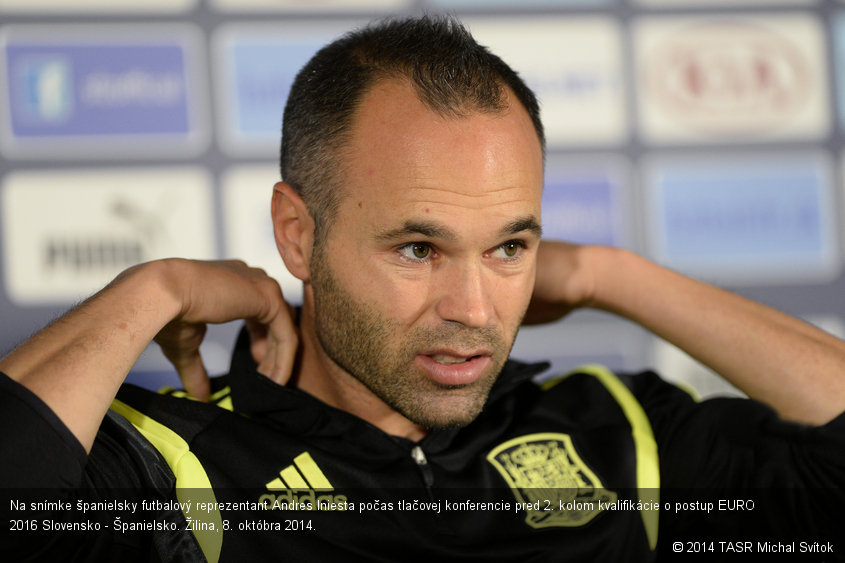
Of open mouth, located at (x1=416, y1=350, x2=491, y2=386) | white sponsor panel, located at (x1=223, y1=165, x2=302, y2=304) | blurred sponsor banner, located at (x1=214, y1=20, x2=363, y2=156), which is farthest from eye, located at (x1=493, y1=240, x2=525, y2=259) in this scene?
blurred sponsor banner, located at (x1=214, y1=20, x2=363, y2=156)

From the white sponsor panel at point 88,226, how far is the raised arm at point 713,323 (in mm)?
1098

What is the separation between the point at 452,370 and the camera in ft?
3.15

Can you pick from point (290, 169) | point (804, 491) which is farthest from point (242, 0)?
point (804, 491)

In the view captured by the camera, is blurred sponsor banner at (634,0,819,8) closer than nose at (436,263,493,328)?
No

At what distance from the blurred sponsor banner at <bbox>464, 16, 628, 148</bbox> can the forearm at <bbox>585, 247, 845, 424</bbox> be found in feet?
3.34

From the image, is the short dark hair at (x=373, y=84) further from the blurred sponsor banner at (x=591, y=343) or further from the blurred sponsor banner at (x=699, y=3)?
the blurred sponsor banner at (x=699, y=3)

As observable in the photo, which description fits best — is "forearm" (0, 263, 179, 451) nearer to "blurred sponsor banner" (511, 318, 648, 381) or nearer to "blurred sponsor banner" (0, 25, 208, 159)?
"blurred sponsor banner" (0, 25, 208, 159)

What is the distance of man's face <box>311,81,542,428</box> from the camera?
3.06ft

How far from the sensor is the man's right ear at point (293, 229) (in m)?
1.06

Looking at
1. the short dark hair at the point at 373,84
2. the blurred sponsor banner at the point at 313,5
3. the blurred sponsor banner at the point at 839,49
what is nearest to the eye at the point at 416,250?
the short dark hair at the point at 373,84

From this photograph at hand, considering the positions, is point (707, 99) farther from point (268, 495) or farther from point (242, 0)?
point (268, 495)

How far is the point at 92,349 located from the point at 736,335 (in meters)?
0.76

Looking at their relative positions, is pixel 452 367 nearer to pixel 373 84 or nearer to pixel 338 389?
pixel 338 389

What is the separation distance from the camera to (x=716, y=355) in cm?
107
